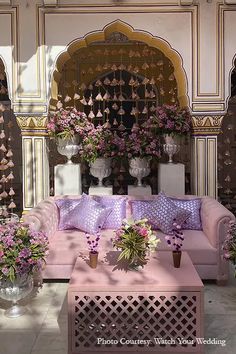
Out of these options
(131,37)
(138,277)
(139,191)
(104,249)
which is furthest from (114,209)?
(131,37)

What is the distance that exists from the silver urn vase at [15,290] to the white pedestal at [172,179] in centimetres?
295

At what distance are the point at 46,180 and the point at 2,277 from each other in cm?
282

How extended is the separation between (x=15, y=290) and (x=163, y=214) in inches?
69.9

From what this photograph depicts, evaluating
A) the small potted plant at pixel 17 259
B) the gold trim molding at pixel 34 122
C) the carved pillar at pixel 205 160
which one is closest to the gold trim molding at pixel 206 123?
the carved pillar at pixel 205 160

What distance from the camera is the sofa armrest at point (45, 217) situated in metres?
4.26

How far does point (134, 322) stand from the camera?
120 inches

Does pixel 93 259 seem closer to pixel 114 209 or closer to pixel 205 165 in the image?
pixel 114 209

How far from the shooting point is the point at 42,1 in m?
5.88

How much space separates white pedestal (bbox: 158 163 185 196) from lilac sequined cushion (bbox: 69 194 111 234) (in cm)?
154

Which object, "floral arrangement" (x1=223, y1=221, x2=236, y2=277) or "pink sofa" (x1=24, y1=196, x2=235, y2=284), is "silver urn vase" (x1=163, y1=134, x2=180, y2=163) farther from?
"floral arrangement" (x1=223, y1=221, x2=236, y2=277)

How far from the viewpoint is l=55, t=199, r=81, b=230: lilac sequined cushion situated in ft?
16.1

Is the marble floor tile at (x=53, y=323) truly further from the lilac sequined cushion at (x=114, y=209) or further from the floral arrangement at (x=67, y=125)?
the floral arrangement at (x=67, y=125)

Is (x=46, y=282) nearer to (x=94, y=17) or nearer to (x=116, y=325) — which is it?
(x=116, y=325)

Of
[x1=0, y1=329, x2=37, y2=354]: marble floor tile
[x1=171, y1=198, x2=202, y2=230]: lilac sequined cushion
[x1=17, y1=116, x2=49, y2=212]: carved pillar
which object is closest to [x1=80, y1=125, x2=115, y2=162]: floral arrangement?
[x1=17, y1=116, x2=49, y2=212]: carved pillar
